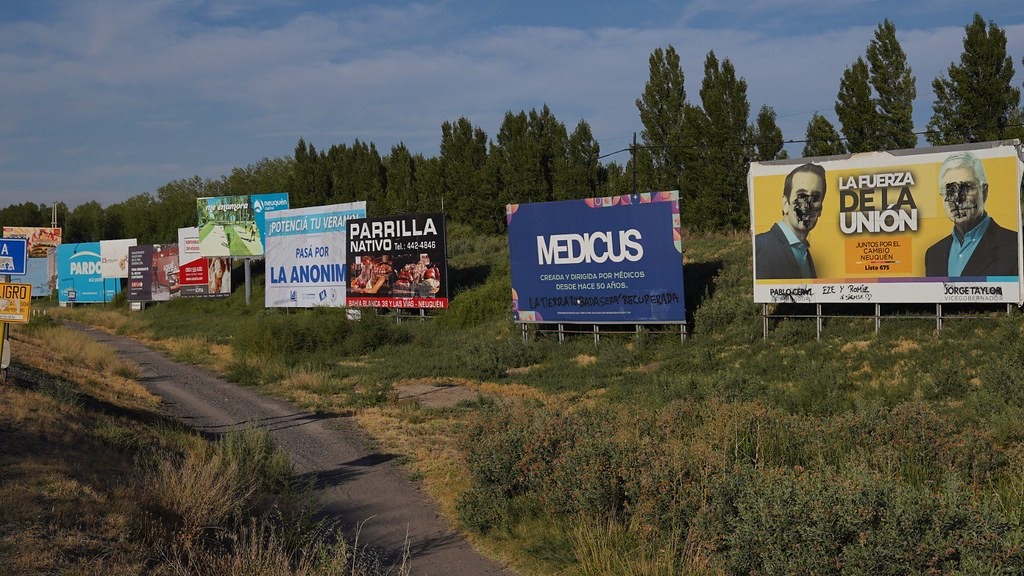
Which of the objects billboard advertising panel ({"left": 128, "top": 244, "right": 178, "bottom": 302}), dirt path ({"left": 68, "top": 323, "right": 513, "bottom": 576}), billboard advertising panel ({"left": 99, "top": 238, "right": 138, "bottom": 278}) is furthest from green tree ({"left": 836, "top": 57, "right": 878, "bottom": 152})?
billboard advertising panel ({"left": 99, "top": 238, "right": 138, "bottom": 278})

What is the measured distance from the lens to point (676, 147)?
4378cm

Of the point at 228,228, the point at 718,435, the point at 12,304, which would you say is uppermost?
the point at 228,228

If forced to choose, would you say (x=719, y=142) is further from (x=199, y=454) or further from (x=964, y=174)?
(x=199, y=454)

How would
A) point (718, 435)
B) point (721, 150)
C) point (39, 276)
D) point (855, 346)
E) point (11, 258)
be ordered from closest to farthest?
1. point (718, 435)
2. point (11, 258)
3. point (855, 346)
4. point (721, 150)
5. point (39, 276)

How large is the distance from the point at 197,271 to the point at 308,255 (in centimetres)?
1798

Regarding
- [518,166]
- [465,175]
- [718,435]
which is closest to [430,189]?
[465,175]

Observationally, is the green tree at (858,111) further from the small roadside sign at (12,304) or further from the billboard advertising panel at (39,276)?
the billboard advertising panel at (39,276)

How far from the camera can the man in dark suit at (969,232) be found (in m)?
18.9

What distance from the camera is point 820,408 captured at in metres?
14.8

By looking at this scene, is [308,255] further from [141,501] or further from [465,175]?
[141,501]

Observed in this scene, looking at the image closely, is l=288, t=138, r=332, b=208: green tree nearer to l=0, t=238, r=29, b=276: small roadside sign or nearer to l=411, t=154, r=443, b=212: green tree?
l=411, t=154, r=443, b=212: green tree

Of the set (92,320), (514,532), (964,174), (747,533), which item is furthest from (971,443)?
(92,320)

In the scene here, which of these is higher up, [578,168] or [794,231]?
[578,168]

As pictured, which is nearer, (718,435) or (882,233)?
(718,435)
